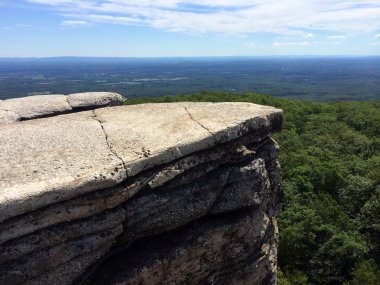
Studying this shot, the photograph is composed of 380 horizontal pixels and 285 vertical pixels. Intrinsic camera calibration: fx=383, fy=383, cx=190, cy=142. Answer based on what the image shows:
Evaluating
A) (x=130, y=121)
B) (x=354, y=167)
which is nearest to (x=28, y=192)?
(x=130, y=121)

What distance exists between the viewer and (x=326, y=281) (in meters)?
27.2

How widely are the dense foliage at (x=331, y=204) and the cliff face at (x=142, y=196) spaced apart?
15.3 metres

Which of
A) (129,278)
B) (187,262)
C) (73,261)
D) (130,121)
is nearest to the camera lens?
(73,261)

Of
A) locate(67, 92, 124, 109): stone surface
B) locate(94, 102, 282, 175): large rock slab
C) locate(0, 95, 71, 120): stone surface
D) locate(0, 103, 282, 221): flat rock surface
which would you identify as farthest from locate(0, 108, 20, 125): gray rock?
locate(94, 102, 282, 175): large rock slab

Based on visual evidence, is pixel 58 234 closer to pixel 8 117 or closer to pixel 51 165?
pixel 51 165

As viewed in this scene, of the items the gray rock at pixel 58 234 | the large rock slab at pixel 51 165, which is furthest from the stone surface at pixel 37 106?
the gray rock at pixel 58 234

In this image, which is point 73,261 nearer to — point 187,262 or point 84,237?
point 84,237

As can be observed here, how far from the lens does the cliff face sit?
29.5 ft

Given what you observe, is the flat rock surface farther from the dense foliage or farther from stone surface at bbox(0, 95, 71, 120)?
the dense foliage

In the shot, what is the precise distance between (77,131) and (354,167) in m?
36.7

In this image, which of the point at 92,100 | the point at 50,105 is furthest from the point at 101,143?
the point at 92,100

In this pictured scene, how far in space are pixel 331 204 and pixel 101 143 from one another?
2739 centimetres

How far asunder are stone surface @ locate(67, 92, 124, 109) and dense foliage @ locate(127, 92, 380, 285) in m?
16.5

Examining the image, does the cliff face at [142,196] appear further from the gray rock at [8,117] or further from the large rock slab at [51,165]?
the gray rock at [8,117]
